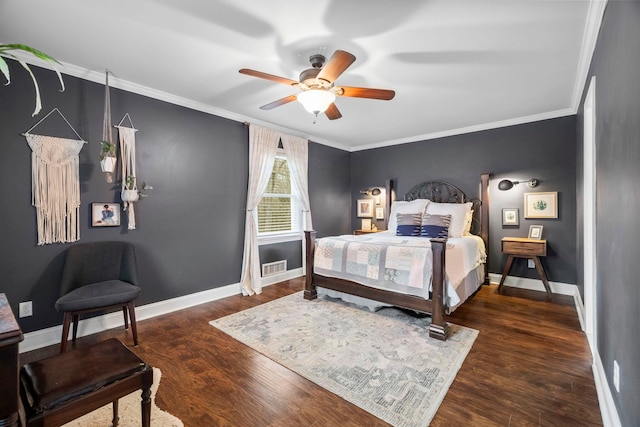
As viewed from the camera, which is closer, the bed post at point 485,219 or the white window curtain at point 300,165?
the bed post at point 485,219

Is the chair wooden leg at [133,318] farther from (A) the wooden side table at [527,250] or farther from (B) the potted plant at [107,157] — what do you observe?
(A) the wooden side table at [527,250]

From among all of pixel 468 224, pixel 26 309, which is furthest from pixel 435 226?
pixel 26 309

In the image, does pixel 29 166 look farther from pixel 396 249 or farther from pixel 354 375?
pixel 396 249

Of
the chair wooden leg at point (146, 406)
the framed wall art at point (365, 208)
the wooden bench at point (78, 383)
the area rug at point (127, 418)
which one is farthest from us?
the framed wall art at point (365, 208)

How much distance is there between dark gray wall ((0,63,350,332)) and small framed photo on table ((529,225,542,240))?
3.62 meters

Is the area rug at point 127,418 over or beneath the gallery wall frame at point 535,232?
beneath

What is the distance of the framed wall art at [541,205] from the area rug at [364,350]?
2.35 meters

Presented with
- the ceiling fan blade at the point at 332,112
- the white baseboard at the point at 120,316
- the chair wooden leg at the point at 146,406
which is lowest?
the white baseboard at the point at 120,316

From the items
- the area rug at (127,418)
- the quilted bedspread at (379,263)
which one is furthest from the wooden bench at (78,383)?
the quilted bedspread at (379,263)

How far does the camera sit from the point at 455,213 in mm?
4227

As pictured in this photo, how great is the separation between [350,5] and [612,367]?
260cm

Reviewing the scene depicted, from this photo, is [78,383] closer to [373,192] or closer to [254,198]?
[254,198]

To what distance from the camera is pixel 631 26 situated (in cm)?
124

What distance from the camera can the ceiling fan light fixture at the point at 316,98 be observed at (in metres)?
2.41
